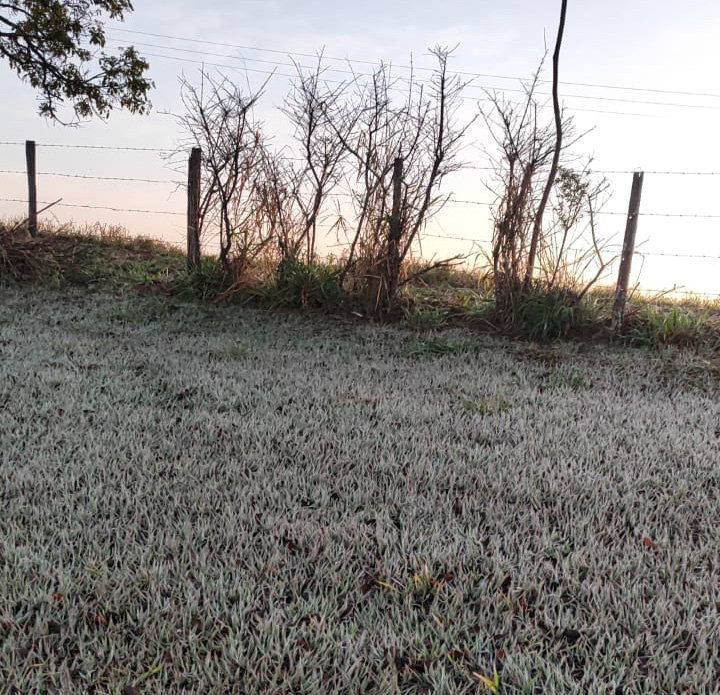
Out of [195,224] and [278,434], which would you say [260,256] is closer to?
[195,224]

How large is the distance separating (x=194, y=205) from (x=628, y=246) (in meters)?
5.04

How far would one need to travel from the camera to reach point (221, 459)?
270 cm

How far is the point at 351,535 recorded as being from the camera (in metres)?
2.12

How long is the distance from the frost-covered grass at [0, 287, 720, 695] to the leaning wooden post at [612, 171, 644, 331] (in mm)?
1826

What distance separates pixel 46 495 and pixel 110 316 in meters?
4.03

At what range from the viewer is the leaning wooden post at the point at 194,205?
7.41 metres

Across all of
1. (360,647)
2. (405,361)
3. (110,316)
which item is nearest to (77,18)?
(110,316)

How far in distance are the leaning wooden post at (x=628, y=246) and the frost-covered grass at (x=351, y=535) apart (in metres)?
1.83

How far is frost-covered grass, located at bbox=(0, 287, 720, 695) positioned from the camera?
1572 millimetres

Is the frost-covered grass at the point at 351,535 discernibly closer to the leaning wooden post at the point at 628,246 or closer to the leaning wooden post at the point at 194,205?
the leaning wooden post at the point at 628,246

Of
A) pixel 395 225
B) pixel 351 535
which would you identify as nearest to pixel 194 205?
pixel 395 225

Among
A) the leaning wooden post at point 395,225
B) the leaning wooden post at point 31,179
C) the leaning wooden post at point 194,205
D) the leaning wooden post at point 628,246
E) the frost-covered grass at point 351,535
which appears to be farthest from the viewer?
the leaning wooden post at point 31,179

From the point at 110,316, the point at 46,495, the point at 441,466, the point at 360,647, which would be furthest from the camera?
the point at 110,316

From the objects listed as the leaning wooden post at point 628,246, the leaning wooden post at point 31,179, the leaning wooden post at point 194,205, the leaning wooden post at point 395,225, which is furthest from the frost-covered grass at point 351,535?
the leaning wooden post at point 31,179
